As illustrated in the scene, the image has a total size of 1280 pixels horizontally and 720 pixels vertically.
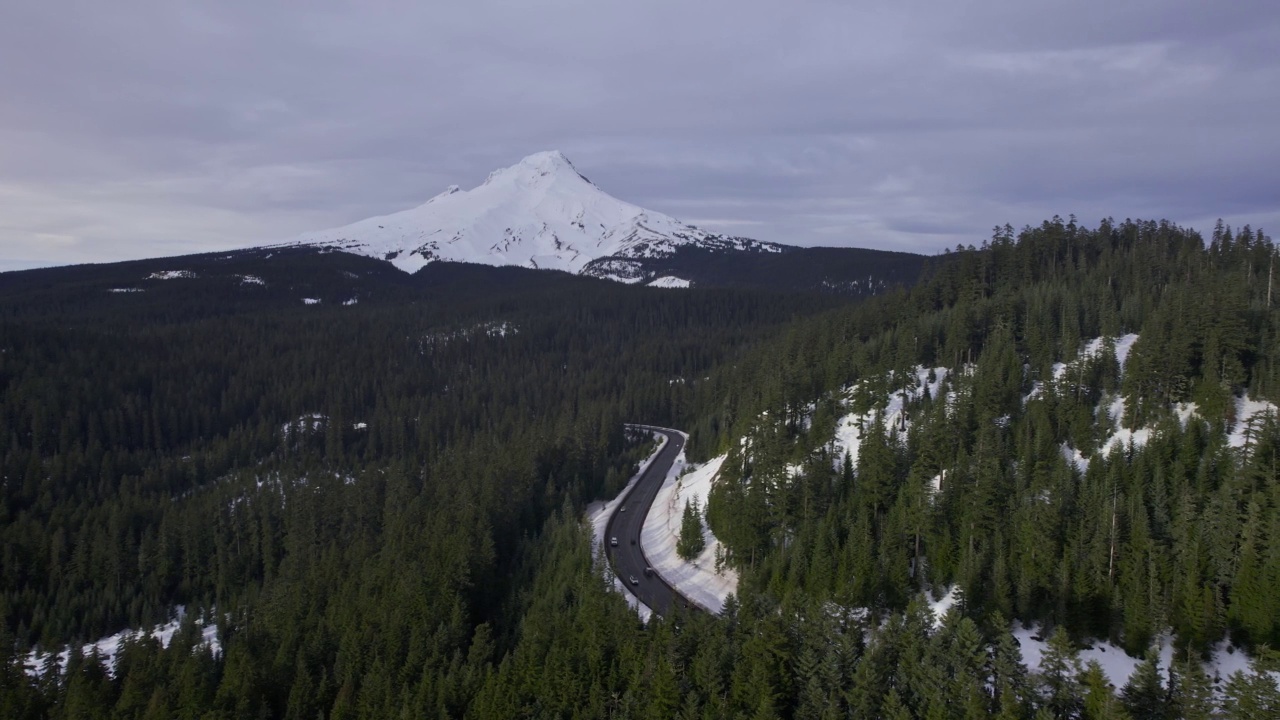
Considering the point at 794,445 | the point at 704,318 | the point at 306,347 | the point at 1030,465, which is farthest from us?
the point at 704,318

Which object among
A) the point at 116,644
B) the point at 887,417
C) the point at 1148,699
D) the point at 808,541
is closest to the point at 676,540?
the point at 808,541

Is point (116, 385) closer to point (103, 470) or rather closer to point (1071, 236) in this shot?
point (103, 470)

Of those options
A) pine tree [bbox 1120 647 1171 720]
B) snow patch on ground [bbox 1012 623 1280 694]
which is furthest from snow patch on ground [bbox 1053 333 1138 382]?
pine tree [bbox 1120 647 1171 720]

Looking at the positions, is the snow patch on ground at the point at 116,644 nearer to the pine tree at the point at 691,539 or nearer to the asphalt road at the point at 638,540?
the asphalt road at the point at 638,540

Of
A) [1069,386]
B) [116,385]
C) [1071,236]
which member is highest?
[1071,236]

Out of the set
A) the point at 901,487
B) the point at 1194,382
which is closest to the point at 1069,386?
the point at 1194,382

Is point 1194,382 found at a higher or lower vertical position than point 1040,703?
higher

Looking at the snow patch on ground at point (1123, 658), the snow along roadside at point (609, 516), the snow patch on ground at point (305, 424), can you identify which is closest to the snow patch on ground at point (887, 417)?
the snow along roadside at point (609, 516)
